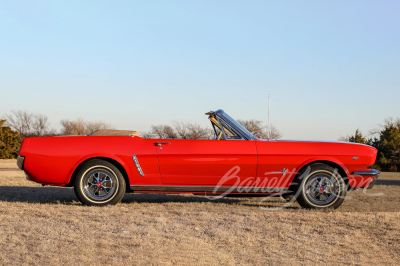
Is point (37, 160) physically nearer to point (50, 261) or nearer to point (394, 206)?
point (50, 261)

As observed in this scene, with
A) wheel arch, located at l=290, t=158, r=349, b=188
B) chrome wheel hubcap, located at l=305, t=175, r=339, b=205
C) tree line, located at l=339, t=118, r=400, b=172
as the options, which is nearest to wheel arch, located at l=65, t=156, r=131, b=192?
wheel arch, located at l=290, t=158, r=349, b=188

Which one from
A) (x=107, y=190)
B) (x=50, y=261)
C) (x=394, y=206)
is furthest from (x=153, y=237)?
(x=394, y=206)

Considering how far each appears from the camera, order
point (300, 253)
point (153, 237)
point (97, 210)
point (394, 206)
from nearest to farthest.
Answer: point (300, 253) → point (153, 237) → point (97, 210) → point (394, 206)

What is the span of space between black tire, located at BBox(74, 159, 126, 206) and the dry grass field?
242mm

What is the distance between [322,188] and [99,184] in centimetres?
351

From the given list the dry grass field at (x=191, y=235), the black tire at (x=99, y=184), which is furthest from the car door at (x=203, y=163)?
the black tire at (x=99, y=184)

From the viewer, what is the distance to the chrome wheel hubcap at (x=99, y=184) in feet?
22.0

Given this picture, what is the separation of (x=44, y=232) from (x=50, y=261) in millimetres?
1183

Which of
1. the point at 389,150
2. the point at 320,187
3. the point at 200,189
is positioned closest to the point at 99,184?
the point at 200,189

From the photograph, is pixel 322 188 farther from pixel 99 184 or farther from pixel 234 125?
pixel 99 184

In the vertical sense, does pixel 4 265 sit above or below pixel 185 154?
below

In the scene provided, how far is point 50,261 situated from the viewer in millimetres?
3693

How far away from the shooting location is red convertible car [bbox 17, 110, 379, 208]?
670cm

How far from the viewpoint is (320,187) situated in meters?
6.84
